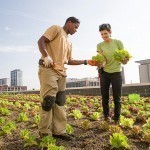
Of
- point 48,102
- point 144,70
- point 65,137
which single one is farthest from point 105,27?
point 144,70

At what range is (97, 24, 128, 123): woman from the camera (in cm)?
533

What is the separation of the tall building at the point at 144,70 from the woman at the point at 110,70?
115 feet

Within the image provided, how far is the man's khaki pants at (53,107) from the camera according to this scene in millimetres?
4094

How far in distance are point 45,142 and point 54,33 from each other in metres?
1.72

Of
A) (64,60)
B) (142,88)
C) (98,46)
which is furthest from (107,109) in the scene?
(142,88)

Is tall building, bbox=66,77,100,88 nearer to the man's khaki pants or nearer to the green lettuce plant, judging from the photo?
the man's khaki pants

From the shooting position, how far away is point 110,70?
5.37 metres

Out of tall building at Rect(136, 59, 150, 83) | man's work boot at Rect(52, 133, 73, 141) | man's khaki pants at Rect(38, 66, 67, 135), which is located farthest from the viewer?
tall building at Rect(136, 59, 150, 83)

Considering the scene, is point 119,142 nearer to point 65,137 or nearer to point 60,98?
point 65,137

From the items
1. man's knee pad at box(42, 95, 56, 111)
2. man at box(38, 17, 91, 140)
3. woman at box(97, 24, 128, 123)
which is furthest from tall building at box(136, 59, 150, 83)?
man's knee pad at box(42, 95, 56, 111)

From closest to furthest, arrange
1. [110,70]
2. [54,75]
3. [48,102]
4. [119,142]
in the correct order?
1. [119,142]
2. [48,102]
3. [54,75]
4. [110,70]

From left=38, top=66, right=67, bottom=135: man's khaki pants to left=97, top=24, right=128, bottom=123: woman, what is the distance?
135 cm

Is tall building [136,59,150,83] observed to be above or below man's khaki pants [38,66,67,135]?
above

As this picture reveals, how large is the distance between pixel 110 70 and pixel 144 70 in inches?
1417
